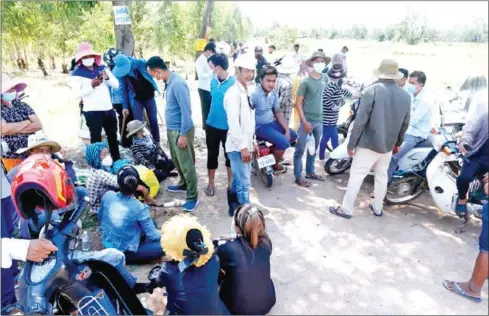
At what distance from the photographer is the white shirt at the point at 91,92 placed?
182 inches

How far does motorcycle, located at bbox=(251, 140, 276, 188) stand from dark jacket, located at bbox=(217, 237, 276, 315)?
2137mm

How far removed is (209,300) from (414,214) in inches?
114

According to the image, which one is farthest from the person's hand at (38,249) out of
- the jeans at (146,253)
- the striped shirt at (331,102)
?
the striped shirt at (331,102)

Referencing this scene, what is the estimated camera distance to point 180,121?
4207 millimetres

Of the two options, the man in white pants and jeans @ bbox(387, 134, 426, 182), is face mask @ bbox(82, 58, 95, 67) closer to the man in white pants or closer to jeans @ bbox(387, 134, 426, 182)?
the man in white pants

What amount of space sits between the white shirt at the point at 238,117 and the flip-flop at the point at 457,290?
2.18 meters

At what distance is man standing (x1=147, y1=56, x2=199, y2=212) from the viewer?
4020 millimetres

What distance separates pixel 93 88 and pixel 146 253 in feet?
7.89

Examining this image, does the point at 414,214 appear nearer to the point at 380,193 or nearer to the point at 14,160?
the point at 380,193

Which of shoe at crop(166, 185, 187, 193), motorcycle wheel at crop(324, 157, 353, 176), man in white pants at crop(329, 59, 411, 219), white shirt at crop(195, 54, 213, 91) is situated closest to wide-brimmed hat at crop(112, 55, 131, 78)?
white shirt at crop(195, 54, 213, 91)

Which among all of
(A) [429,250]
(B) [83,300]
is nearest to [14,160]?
(B) [83,300]

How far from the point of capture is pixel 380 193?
13.5ft

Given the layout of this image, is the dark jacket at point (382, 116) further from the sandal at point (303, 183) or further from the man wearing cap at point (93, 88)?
the man wearing cap at point (93, 88)

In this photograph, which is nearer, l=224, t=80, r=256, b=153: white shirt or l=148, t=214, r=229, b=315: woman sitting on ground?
l=148, t=214, r=229, b=315: woman sitting on ground
